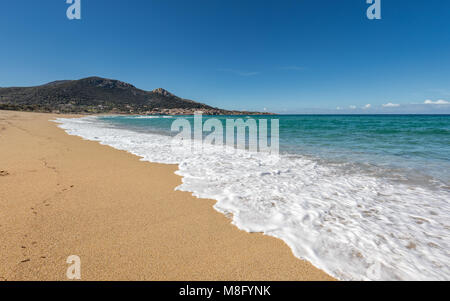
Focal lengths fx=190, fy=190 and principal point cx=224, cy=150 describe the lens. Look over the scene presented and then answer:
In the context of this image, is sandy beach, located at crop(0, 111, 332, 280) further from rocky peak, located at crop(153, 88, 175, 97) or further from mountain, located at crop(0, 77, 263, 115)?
rocky peak, located at crop(153, 88, 175, 97)

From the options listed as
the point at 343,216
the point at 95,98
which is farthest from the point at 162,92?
the point at 343,216

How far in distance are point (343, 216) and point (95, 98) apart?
10791cm

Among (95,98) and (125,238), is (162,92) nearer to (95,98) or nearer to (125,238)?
(95,98)

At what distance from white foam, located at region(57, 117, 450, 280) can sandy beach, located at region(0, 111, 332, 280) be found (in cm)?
35

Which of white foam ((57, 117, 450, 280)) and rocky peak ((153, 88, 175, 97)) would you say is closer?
white foam ((57, 117, 450, 280))

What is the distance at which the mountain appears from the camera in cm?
7182

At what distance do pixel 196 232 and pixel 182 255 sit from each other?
Answer: 47 centimetres

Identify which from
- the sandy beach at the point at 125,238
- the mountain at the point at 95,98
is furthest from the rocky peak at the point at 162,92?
the sandy beach at the point at 125,238

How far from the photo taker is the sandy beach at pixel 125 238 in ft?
6.44

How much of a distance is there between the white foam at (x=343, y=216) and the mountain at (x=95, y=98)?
7465 cm

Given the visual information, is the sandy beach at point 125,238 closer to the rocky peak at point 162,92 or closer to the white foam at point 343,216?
the white foam at point 343,216

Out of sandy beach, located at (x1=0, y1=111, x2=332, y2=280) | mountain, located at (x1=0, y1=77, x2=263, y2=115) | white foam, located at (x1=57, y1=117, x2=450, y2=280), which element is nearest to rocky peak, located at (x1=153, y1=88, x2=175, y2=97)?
mountain, located at (x1=0, y1=77, x2=263, y2=115)

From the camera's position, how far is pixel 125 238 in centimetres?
245
